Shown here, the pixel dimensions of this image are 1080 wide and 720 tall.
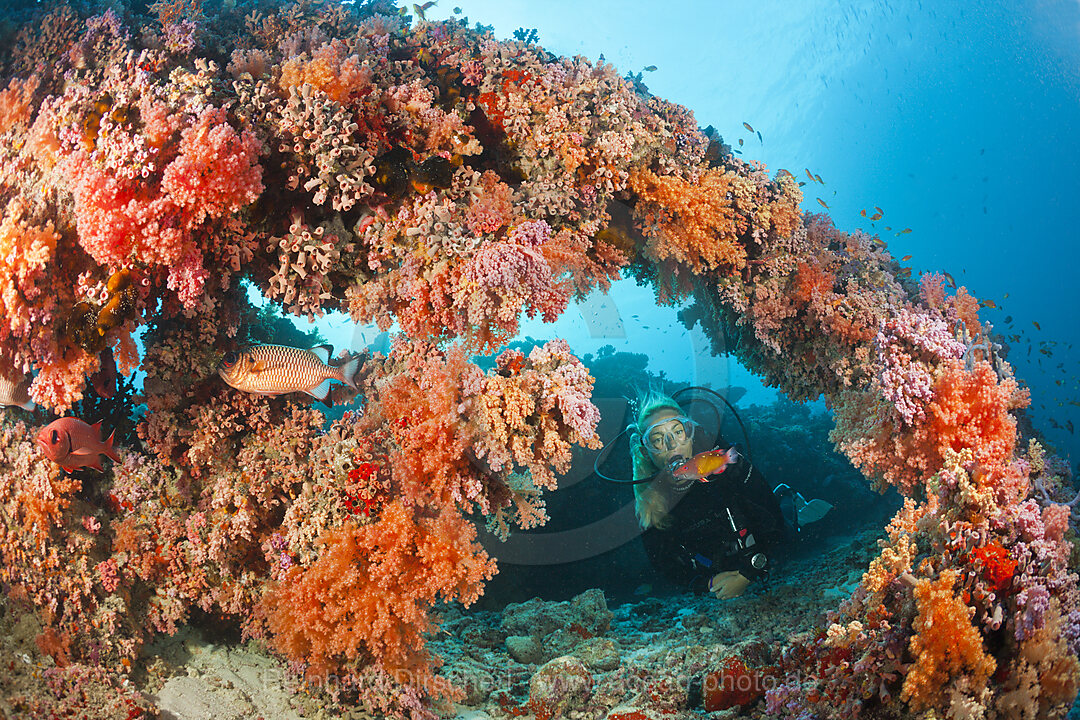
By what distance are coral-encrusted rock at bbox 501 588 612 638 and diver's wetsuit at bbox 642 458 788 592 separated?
1.62 metres

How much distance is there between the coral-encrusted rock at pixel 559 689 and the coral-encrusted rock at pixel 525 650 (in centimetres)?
139

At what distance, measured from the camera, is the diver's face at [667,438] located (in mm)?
7188

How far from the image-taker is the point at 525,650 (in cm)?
529

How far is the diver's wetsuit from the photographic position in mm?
6473

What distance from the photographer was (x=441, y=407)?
3146 mm

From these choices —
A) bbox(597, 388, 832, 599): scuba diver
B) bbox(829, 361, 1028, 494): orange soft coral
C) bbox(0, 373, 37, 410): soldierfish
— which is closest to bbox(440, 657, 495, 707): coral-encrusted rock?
bbox(597, 388, 832, 599): scuba diver

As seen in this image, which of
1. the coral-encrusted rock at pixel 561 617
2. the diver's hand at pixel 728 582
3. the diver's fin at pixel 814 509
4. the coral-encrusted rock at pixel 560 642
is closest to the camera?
the coral-encrusted rock at pixel 560 642

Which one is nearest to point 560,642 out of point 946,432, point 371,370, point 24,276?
point 371,370

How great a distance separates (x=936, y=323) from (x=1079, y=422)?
164 feet

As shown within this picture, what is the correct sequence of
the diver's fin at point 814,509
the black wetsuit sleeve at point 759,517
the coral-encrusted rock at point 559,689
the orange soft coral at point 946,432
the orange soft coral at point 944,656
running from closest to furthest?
the orange soft coral at point 944,656 → the orange soft coral at point 946,432 → the coral-encrusted rock at point 559,689 → the black wetsuit sleeve at point 759,517 → the diver's fin at point 814,509

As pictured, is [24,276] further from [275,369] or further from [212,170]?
[275,369]

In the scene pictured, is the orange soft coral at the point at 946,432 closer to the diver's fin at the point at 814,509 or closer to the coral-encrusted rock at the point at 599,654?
the coral-encrusted rock at the point at 599,654

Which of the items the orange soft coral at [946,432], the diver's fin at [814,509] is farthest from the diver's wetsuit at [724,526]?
the orange soft coral at [946,432]

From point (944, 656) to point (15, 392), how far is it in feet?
20.9
